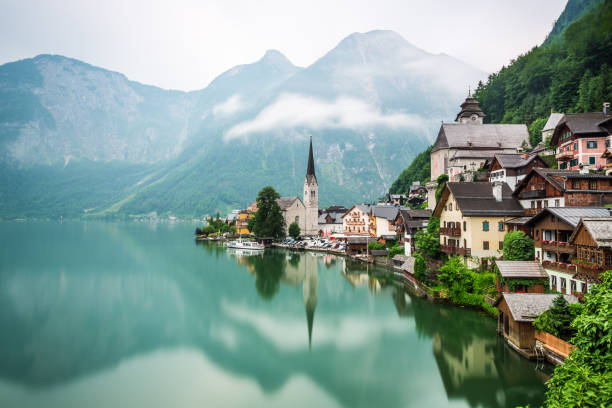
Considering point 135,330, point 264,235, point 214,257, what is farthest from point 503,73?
point 135,330

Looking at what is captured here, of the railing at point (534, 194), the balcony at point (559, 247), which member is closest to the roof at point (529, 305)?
the balcony at point (559, 247)

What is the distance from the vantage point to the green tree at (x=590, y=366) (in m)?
8.95

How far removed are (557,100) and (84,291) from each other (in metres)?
72.0

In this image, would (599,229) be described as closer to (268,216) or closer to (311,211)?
(268,216)

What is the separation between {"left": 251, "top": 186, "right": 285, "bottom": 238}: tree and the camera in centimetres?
8906

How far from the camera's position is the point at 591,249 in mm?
19812

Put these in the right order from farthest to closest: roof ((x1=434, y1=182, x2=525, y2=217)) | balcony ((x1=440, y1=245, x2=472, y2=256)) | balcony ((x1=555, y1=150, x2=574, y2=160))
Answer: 1. balcony ((x1=555, y1=150, x2=574, y2=160))
2. balcony ((x1=440, y1=245, x2=472, y2=256))
3. roof ((x1=434, y1=182, x2=525, y2=217))

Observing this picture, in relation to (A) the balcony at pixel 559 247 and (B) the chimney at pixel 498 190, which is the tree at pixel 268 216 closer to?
(B) the chimney at pixel 498 190

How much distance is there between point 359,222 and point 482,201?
49.3 meters

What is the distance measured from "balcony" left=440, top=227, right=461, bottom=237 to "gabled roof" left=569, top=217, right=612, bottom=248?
14.3 metres

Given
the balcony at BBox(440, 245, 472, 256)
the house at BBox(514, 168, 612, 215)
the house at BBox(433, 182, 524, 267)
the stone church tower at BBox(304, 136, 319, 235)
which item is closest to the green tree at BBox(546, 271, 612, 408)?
the house at BBox(514, 168, 612, 215)

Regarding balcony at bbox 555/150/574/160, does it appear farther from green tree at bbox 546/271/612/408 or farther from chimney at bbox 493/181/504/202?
green tree at bbox 546/271/612/408

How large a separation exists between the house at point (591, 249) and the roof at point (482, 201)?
11.6m

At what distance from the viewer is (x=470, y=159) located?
189 ft
